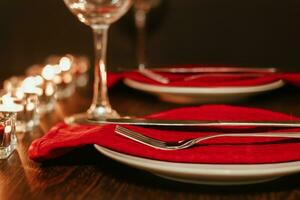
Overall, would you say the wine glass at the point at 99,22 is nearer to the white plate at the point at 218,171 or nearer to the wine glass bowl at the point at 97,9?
the wine glass bowl at the point at 97,9

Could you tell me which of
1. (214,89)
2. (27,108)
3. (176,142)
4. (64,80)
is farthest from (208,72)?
(176,142)

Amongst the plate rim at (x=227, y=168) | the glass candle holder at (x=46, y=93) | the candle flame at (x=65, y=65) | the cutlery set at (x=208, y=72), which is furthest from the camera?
the candle flame at (x=65, y=65)

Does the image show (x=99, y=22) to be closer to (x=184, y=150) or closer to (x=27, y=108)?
(x=27, y=108)

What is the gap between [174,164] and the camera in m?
0.51

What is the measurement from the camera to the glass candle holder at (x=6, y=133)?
2.08 ft

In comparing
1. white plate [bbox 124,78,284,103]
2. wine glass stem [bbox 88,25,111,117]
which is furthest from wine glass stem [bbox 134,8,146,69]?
wine glass stem [bbox 88,25,111,117]

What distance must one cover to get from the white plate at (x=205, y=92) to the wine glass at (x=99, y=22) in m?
0.14

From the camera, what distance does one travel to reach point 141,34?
2.09 meters

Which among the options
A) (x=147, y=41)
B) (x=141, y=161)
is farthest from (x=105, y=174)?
(x=147, y=41)

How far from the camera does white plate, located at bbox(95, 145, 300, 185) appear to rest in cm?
49

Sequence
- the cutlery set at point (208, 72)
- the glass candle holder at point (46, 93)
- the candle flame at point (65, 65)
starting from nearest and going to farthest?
the glass candle holder at point (46, 93) → the cutlery set at point (208, 72) → the candle flame at point (65, 65)

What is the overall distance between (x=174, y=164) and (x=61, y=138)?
0.54 feet

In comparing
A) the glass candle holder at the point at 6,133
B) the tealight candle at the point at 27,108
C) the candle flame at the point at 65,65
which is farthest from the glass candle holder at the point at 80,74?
the glass candle holder at the point at 6,133

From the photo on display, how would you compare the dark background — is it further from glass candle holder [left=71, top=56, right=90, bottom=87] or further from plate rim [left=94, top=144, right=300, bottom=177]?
plate rim [left=94, top=144, right=300, bottom=177]
